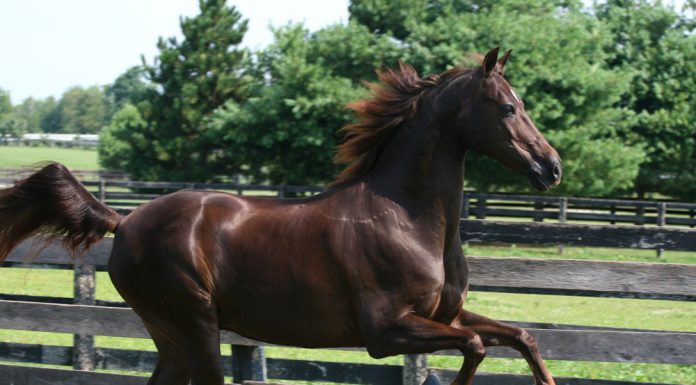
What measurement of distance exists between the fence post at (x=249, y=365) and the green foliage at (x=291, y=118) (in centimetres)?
1534

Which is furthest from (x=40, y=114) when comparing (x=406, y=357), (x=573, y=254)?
(x=406, y=357)

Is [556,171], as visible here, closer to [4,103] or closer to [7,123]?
[4,103]

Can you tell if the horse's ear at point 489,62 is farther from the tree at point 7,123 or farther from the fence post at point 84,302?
the tree at point 7,123

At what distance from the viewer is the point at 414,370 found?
522 cm

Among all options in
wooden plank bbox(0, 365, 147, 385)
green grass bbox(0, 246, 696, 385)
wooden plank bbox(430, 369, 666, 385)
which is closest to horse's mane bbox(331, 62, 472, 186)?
wooden plank bbox(430, 369, 666, 385)

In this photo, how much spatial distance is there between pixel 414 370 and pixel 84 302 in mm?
2401

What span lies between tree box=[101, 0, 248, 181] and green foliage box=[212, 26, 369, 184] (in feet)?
6.17

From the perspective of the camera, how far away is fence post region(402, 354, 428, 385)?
205 inches

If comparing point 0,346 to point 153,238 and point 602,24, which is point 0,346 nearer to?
point 153,238

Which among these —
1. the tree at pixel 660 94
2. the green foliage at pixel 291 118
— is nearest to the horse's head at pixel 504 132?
the green foliage at pixel 291 118

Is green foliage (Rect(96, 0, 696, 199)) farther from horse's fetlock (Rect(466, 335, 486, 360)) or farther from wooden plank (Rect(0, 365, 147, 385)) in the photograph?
horse's fetlock (Rect(466, 335, 486, 360))

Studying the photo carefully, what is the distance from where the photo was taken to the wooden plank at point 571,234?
23.5 feet

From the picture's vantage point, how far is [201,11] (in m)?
26.9

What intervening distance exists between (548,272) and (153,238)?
2411 millimetres
